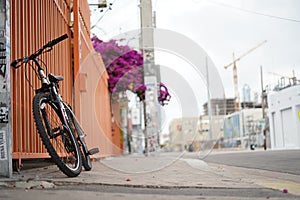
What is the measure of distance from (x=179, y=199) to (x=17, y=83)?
2.02m

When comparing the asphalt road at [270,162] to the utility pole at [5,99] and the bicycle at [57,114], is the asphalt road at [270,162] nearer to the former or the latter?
the bicycle at [57,114]

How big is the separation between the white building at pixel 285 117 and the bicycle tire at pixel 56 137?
34.0 m

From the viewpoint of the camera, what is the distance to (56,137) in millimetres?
4289

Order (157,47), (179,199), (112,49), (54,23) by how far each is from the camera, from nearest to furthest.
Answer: (179,199), (54,23), (157,47), (112,49)

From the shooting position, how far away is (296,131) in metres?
38.8

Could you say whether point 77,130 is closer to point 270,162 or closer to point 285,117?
point 270,162

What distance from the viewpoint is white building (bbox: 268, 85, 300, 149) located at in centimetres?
3884

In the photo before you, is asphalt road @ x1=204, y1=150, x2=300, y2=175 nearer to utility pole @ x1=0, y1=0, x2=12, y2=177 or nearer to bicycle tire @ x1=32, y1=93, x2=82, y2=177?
bicycle tire @ x1=32, y1=93, x2=82, y2=177

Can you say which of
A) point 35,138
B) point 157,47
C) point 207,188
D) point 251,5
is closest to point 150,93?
point 157,47

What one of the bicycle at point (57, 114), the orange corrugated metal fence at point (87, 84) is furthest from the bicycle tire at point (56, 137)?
the orange corrugated metal fence at point (87, 84)

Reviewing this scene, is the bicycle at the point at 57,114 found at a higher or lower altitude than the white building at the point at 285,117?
lower

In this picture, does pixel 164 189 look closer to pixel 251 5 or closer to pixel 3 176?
pixel 3 176

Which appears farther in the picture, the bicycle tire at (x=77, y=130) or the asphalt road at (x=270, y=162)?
the asphalt road at (x=270, y=162)

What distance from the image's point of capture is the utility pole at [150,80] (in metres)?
14.8
